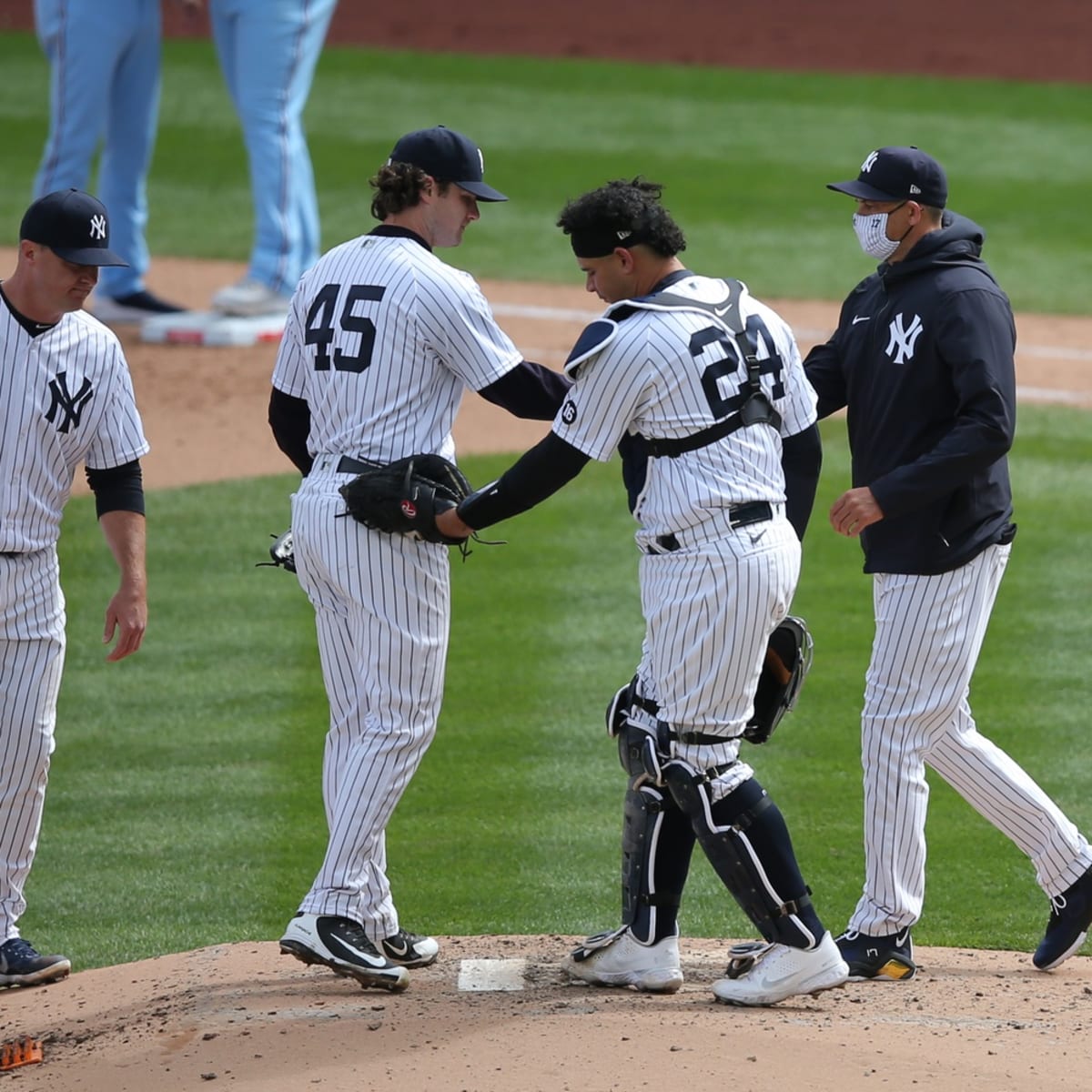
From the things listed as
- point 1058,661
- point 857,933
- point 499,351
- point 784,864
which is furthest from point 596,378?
point 1058,661

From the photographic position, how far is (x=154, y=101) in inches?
469

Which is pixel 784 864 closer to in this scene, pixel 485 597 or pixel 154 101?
pixel 485 597

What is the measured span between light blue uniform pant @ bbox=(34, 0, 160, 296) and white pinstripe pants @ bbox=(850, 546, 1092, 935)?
7582mm

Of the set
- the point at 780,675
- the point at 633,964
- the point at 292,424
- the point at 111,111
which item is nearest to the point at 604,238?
the point at 292,424

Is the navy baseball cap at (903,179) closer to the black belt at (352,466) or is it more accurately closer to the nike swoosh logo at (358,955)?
the black belt at (352,466)

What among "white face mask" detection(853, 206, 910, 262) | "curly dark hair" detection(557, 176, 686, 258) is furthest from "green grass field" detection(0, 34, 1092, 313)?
"curly dark hair" detection(557, 176, 686, 258)

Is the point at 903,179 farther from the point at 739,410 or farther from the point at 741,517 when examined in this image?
the point at 741,517

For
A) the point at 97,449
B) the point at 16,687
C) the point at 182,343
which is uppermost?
the point at 182,343

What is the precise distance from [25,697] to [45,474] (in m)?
0.53

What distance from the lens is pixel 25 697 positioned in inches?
178

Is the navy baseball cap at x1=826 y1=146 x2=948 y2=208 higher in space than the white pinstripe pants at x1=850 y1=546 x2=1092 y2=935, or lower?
higher

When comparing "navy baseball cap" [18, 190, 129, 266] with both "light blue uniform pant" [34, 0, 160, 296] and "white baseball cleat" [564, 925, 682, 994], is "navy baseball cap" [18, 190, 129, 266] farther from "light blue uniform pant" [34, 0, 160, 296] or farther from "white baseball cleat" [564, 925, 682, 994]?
"light blue uniform pant" [34, 0, 160, 296]

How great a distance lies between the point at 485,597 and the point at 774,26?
59.4 feet

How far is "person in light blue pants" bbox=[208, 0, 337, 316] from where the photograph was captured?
1094cm
